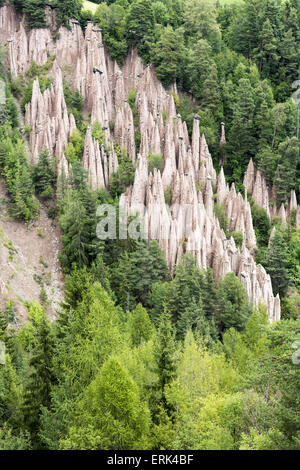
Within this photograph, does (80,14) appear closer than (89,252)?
No

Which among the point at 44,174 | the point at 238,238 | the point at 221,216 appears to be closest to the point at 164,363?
the point at 238,238

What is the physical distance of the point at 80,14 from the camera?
60719 mm

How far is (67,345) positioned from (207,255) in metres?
23.2

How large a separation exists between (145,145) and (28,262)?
16.4m

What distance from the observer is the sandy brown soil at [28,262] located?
40750 millimetres

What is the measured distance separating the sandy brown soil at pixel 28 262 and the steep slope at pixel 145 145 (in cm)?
616

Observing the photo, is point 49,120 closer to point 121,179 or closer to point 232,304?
point 121,179

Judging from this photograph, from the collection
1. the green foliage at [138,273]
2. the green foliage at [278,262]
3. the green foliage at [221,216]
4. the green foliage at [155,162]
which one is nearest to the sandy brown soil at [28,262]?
the green foliage at [138,273]

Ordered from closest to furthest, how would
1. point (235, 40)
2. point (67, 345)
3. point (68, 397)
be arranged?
point (68, 397), point (67, 345), point (235, 40)

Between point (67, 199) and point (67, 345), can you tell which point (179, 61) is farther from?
point (67, 345)

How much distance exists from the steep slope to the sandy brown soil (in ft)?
20.2

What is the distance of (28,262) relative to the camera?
44.5 m

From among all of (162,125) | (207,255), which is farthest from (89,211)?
(162,125)

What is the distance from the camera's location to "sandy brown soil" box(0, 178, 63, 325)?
40.8m
